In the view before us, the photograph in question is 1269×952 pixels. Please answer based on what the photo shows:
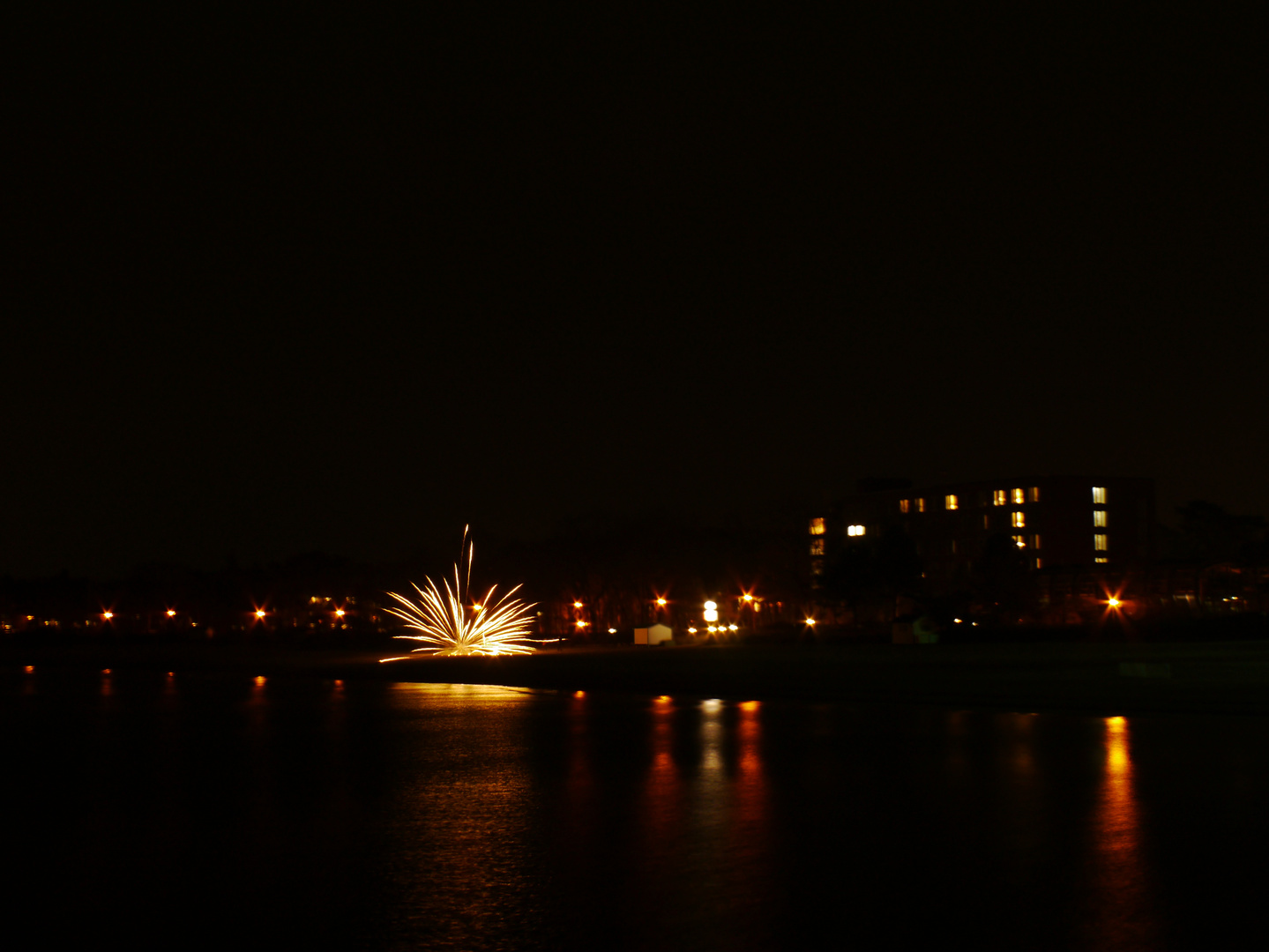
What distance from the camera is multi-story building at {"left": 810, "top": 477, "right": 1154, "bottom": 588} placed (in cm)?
12438

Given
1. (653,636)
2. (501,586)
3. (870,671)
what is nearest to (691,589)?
(501,586)

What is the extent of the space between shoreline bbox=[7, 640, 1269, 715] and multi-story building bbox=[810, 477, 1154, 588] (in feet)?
230

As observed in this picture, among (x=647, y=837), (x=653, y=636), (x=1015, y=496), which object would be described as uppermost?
(x=1015, y=496)

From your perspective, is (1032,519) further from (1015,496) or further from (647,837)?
(647,837)

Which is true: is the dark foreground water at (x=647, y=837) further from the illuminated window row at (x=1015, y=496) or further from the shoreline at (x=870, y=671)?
the illuminated window row at (x=1015, y=496)

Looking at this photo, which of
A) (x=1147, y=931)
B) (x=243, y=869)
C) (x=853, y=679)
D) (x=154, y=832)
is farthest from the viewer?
(x=853, y=679)

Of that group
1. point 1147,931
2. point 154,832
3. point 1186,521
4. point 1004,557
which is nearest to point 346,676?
point 154,832

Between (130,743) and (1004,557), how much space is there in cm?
6404

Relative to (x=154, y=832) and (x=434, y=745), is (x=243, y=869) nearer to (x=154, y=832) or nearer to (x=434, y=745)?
(x=154, y=832)

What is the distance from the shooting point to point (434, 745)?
17.2 m

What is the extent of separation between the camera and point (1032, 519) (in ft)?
411

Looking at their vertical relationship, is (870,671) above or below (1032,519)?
below

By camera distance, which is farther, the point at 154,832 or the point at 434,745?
the point at 434,745

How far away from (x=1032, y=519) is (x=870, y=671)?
Answer: 95434 millimetres
